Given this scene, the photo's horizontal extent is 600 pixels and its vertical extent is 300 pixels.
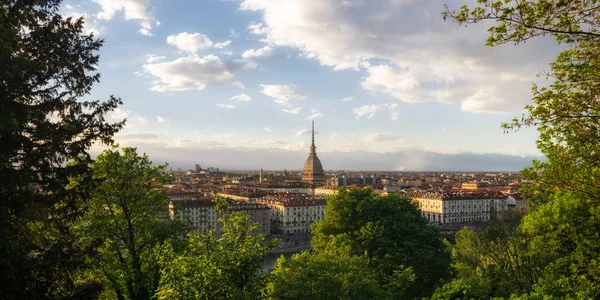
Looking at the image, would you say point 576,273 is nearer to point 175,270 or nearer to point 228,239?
point 228,239

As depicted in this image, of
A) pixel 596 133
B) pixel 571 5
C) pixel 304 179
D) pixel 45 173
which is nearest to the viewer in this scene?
pixel 571 5

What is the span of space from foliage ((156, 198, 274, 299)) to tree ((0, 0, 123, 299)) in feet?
7.28

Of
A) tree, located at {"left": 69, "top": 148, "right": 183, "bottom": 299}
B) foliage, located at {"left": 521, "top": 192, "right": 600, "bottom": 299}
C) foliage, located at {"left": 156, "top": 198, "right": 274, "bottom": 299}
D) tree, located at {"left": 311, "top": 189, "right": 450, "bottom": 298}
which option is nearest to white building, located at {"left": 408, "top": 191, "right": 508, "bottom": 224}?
tree, located at {"left": 311, "top": 189, "right": 450, "bottom": 298}

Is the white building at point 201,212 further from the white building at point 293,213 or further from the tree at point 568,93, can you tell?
the tree at point 568,93

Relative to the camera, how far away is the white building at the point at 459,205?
340 feet

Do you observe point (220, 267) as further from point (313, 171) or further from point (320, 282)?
point (313, 171)

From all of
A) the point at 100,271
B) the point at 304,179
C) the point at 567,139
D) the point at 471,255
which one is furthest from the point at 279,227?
the point at 304,179

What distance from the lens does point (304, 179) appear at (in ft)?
646

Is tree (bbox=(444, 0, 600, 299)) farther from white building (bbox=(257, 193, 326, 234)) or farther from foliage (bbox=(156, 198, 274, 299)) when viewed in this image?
white building (bbox=(257, 193, 326, 234))

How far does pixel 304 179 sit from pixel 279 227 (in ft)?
355

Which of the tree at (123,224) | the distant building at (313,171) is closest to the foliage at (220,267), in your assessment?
the tree at (123,224)

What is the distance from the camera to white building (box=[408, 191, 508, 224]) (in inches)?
4082

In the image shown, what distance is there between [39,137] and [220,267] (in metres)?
5.35

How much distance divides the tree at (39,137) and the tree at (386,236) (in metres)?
14.2
